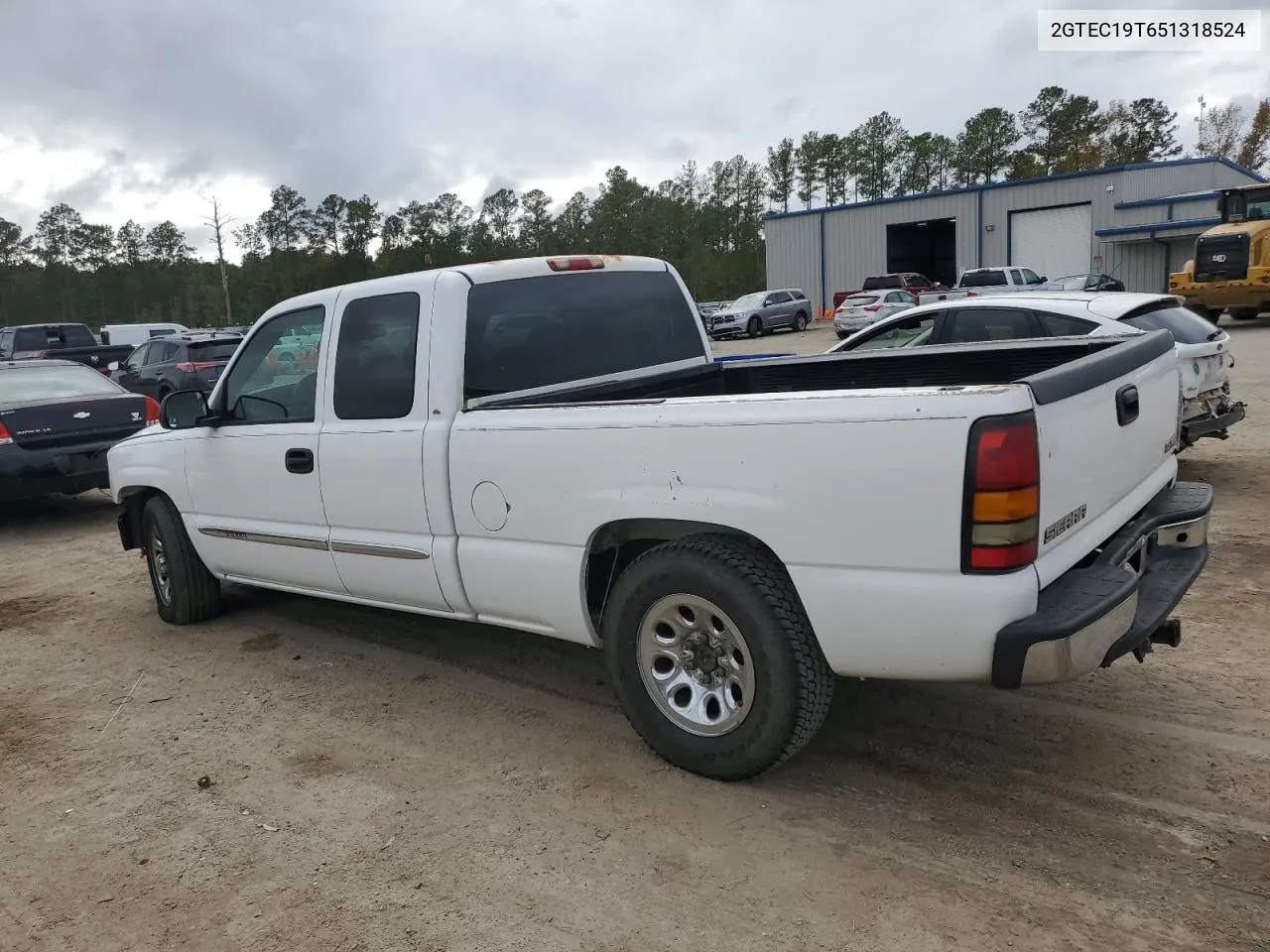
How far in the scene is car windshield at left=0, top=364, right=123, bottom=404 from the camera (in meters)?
9.38

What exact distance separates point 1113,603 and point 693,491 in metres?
1.34

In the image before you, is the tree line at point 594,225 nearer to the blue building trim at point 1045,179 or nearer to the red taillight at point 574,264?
the blue building trim at point 1045,179

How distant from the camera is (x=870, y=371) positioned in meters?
4.86

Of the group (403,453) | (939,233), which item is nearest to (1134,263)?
(939,233)

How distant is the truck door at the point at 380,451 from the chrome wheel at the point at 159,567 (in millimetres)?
1849

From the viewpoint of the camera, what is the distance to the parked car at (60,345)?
65.8ft

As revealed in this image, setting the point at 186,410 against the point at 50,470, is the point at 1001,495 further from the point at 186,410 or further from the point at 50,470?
the point at 50,470

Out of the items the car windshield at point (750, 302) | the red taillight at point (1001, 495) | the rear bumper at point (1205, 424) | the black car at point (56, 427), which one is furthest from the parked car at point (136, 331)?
the red taillight at point (1001, 495)

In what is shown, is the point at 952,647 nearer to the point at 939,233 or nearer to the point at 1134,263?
the point at 1134,263

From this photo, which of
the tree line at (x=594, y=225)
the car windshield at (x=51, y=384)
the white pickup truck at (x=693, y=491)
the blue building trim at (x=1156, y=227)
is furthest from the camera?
the tree line at (x=594, y=225)

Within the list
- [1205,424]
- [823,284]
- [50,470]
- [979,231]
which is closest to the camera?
[1205,424]

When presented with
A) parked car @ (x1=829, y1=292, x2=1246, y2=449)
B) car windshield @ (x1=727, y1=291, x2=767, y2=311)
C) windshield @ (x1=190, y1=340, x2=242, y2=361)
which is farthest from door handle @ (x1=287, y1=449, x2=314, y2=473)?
car windshield @ (x1=727, y1=291, x2=767, y2=311)

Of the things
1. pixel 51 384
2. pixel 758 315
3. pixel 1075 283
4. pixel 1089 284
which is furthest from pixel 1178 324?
pixel 758 315

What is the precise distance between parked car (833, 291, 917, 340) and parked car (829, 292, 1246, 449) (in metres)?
21.3
